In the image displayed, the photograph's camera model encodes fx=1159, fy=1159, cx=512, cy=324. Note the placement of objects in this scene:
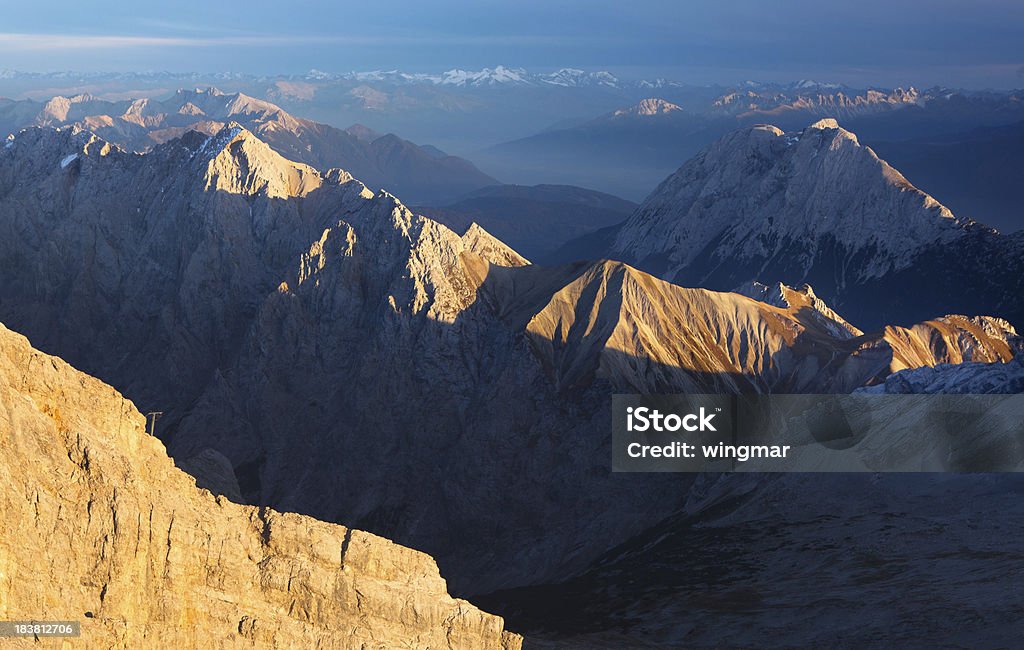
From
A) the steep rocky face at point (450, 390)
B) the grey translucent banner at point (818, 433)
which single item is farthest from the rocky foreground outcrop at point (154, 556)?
the steep rocky face at point (450, 390)

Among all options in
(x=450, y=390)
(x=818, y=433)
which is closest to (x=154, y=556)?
(x=818, y=433)

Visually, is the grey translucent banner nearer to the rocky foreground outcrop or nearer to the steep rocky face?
the steep rocky face

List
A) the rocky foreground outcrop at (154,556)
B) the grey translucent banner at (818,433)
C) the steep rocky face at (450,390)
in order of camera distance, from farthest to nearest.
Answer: the steep rocky face at (450,390) < the grey translucent banner at (818,433) < the rocky foreground outcrop at (154,556)

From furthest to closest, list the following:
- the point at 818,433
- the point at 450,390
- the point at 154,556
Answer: the point at 450,390
the point at 818,433
the point at 154,556

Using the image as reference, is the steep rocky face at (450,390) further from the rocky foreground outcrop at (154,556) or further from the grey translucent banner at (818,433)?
the rocky foreground outcrop at (154,556)

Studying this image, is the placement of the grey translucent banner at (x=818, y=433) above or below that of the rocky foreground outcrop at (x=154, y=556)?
above

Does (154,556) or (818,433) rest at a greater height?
(818,433)

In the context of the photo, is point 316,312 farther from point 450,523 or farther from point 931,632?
point 931,632

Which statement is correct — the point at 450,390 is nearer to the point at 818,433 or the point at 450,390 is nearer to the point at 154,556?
the point at 818,433
